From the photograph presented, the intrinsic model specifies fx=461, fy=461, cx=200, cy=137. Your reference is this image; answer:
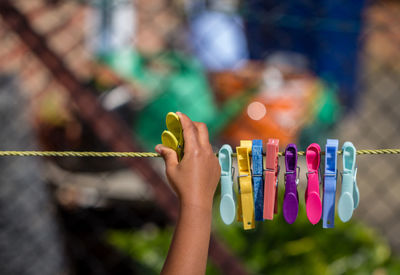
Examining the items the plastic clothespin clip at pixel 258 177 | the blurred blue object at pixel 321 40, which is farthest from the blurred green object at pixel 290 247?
the plastic clothespin clip at pixel 258 177

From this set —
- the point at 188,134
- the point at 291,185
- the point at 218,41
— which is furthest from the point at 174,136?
the point at 218,41

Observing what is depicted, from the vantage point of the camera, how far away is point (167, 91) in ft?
4.74

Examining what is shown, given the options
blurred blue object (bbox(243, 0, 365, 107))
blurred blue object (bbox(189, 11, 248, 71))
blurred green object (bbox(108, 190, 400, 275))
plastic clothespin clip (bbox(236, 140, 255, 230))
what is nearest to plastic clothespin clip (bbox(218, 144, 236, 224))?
plastic clothespin clip (bbox(236, 140, 255, 230))

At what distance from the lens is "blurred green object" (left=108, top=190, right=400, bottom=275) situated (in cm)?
129

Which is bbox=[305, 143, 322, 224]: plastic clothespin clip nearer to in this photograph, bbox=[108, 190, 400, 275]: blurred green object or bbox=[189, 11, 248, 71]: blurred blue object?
bbox=[108, 190, 400, 275]: blurred green object

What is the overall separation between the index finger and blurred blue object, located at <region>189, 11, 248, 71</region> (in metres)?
0.93

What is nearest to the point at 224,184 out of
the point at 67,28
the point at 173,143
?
the point at 173,143

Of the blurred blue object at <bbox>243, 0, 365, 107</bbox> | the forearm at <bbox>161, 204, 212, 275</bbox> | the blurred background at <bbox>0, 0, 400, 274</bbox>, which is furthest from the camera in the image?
the blurred blue object at <bbox>243, 0, 365, 107</bbox>

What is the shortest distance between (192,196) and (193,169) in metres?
0.03

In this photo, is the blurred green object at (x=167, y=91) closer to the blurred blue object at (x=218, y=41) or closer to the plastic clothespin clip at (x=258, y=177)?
the blurred blue object at (x=218, y=41)

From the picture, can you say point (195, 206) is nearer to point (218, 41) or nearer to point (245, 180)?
point (245, 180)

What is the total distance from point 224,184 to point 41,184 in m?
0.93

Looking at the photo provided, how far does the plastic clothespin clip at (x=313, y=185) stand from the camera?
0.50 metres

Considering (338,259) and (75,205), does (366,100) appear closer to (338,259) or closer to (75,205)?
(338,259)
